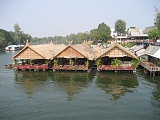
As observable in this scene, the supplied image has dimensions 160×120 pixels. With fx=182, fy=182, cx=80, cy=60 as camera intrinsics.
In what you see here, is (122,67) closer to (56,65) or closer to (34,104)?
(56,65)

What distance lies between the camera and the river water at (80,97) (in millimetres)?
15656

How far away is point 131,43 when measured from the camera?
78.2 meters

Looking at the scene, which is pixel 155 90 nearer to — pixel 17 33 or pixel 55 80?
pixel 55 80

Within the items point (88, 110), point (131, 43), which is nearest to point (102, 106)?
point (88, 110)

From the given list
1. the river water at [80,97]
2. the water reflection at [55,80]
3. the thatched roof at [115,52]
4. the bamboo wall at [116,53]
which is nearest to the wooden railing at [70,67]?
the water reflection at [55,80]

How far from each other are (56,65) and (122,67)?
11.8 meters

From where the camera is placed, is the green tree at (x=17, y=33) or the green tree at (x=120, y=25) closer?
the green tree at (x=120, y=25)

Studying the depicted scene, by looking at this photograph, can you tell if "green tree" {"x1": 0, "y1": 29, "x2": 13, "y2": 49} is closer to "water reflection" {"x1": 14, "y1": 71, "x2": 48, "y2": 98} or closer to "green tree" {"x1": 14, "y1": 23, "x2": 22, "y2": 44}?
"green tree" {"x1": 14, "y1": 23, "x2": 22, "y2": 44}

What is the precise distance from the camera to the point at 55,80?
2759 centimetres

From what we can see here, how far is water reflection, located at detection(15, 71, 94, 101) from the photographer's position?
2285 centimetres

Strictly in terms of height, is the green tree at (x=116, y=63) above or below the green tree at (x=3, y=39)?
below

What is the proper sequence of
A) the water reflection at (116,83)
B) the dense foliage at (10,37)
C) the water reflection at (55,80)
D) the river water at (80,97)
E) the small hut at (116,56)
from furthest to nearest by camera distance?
the dense foliage at (10,37)
the small hut at (116,56)
the water reflection at (55,80)
the water reflection at (116,83)
the river water at (80,97)

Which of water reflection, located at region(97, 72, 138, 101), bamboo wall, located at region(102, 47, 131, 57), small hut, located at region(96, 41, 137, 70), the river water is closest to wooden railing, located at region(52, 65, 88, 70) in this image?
the river water

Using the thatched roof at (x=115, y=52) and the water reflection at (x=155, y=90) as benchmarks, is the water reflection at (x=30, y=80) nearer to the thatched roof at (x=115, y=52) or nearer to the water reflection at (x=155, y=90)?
the thatched roof at (x=115, y=52)
